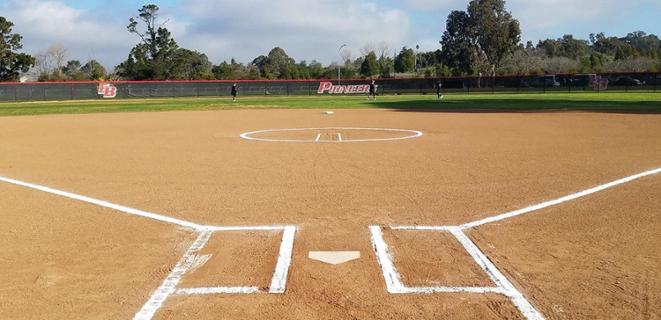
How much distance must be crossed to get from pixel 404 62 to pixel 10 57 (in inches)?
3132

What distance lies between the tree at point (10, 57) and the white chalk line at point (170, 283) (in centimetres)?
8156

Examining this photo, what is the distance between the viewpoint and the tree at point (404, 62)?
418ft

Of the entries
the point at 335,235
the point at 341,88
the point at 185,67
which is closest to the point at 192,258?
the point at 335,235

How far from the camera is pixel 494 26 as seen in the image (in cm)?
9375

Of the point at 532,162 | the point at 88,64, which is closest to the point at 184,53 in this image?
the point at 88,64

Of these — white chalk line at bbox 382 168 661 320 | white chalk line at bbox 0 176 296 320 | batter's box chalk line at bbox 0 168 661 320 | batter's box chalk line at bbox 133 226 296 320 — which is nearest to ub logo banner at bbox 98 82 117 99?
white chalk line at bbox 0 176 296 320

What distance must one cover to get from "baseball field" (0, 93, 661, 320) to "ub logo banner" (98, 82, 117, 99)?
171ft

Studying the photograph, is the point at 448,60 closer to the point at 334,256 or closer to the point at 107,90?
the point at 107,90

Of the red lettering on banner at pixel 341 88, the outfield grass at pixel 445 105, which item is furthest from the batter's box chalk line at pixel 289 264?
the red lettering on banner at pixel 341 88

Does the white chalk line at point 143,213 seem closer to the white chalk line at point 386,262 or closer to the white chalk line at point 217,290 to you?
the white chalk line at point 386,262

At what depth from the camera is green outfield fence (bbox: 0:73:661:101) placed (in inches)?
2296

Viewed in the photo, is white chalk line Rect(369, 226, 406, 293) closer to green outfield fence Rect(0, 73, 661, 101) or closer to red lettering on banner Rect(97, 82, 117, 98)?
green outfield fence Rect(0, 73, 661, 101)

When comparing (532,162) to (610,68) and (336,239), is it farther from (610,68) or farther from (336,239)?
(610,68)

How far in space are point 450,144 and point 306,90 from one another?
5520 centimetres
